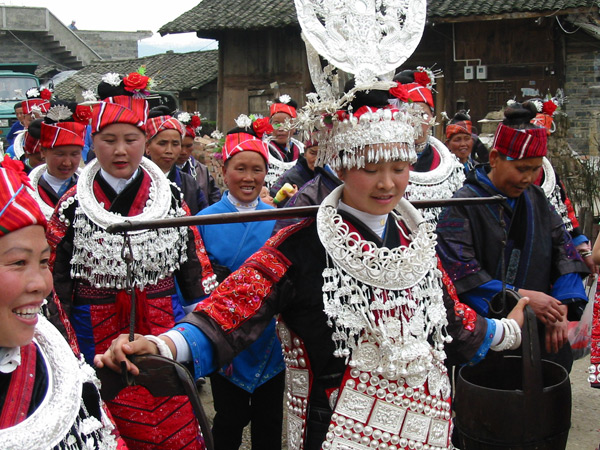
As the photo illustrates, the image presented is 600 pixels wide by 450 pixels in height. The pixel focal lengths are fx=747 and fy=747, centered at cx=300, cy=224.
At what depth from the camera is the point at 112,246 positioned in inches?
142

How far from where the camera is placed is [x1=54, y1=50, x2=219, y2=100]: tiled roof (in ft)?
81.3

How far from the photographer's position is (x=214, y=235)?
4074 mm

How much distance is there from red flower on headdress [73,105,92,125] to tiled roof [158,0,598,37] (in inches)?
478

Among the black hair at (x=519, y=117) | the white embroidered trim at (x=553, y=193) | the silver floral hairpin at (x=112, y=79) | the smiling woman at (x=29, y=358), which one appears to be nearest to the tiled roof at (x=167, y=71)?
the white embroidered trim at (x=553, y=193)

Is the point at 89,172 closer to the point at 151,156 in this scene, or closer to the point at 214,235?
the point at 214,235

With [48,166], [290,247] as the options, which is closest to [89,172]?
[48,166]

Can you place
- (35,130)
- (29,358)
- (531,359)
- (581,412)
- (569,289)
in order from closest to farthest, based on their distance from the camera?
(29,358), (531,359), (569,289), (581,412), (35,130)

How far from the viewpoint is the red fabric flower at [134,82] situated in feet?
12.9

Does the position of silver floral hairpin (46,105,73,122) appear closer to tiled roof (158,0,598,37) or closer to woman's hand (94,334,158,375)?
woman's hand (94,334,158,375)

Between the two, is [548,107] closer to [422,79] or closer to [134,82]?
[422,79]

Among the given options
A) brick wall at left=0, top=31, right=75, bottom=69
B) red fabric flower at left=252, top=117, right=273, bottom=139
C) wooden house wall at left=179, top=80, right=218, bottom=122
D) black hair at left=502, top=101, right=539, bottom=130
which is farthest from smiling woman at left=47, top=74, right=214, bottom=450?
brick wall at left=0, top=31, right=75, bottom=69

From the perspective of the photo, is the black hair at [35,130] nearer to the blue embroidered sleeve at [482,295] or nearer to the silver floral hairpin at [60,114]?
the silver floral hairpin at [60,114]

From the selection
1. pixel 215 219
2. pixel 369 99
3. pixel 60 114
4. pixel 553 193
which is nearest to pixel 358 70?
pixel 369 99

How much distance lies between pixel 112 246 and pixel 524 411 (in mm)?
2011
